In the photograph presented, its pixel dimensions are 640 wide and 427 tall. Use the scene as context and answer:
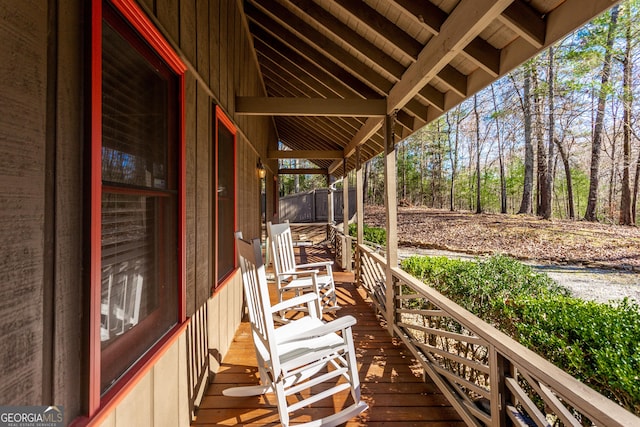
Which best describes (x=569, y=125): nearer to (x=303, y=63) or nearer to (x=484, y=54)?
(x=303, y=63)

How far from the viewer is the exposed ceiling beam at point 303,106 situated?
3.19 meters

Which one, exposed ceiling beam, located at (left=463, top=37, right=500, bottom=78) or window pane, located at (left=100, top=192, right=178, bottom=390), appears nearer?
window pane, located at (left=100, top=192, right=178, bottom=390)

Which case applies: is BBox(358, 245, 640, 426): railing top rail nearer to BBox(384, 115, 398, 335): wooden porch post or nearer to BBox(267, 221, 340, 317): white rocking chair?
BBox(384, 115, 398, 335): wooden porch post

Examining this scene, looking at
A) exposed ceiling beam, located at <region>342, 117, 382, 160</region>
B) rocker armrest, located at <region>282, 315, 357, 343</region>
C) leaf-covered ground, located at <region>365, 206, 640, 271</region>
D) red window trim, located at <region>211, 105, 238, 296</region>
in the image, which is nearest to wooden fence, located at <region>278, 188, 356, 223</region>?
leaf-covered ground, located at <region>365, 206, 640, 271</region>

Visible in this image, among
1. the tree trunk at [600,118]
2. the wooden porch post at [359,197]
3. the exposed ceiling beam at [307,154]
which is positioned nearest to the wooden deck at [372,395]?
the wooden porch post at [359,197]

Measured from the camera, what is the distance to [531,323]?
89.5 inches

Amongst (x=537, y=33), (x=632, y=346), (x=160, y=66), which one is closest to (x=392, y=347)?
(x=632, y=346)

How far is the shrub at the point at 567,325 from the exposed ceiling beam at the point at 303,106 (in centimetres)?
224

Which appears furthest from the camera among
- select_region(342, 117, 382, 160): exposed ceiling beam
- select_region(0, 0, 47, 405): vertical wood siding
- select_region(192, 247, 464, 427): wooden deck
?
select_region(342, 117, 382, 160): exposed ceiling beam

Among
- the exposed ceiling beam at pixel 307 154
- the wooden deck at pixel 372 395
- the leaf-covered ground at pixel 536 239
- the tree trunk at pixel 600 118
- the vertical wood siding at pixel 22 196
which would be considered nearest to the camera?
the vertical wood siding at pixel 22 196

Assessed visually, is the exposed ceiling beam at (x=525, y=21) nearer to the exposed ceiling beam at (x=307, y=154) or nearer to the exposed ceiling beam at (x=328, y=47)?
the exposed ceiling beam at (x=328, y=47)

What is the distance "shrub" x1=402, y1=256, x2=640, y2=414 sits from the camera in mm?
1581

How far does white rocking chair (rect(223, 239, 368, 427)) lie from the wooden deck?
4.2 inches

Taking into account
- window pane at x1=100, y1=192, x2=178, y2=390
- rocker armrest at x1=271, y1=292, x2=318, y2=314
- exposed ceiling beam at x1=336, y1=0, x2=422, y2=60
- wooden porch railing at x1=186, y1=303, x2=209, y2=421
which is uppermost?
exposed ceiling beam at x1=336, y1=0, x2=422, y2=60
